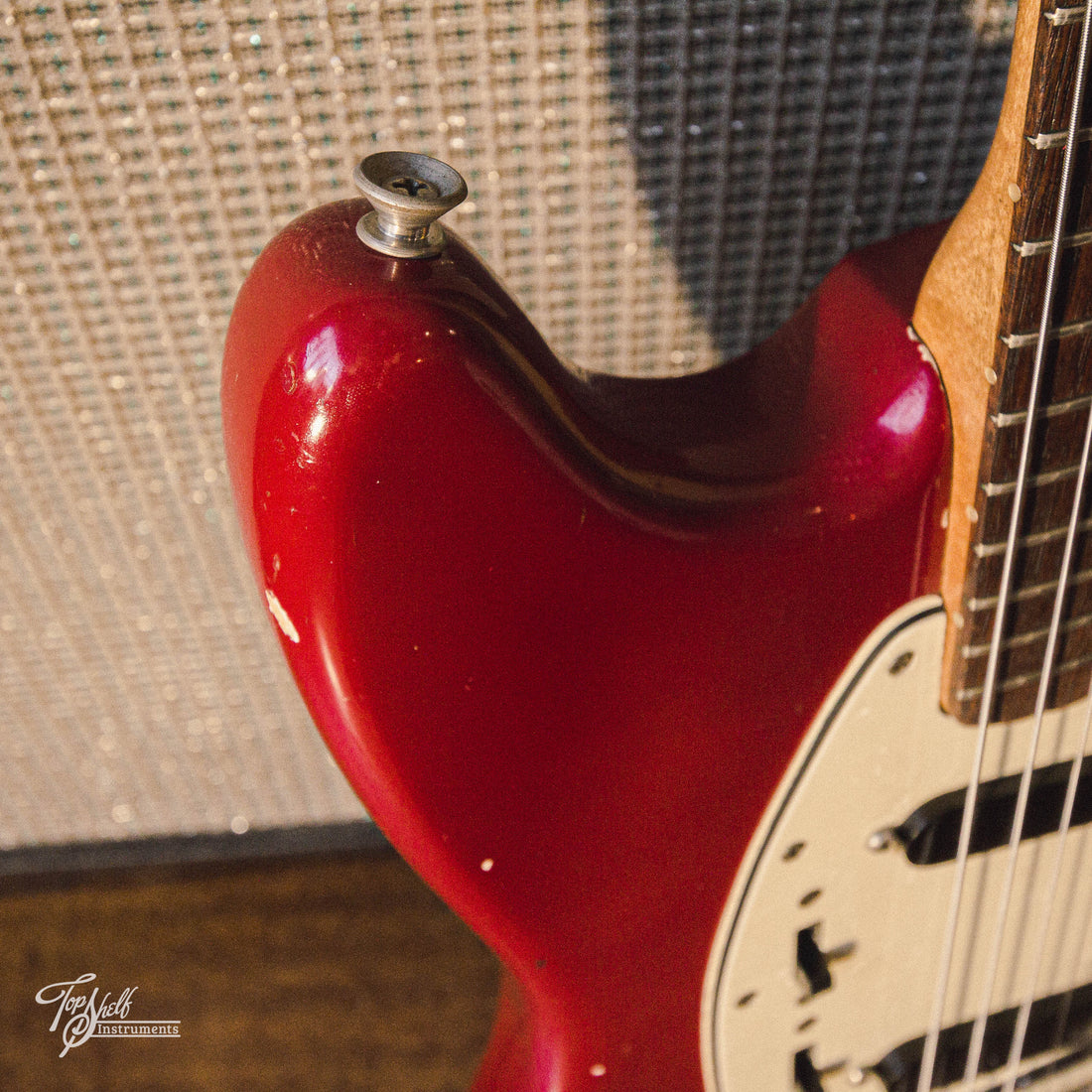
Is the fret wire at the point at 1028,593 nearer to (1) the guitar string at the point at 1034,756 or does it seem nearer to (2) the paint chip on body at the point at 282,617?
(1) the guitar string at the point at 1034,756

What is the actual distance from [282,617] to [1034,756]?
0.96 feet

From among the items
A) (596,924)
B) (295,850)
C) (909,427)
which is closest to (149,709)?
(295,850)

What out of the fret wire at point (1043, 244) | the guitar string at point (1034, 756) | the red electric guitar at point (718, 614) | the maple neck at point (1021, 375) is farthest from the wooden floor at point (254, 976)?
the fret wire at point (1043, 244)

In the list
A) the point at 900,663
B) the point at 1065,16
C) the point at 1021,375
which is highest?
the point at 1065,16

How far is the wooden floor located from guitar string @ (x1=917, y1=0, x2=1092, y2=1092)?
26 cm

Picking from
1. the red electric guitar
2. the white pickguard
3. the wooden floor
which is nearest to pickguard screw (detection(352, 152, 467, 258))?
the red electric guitar

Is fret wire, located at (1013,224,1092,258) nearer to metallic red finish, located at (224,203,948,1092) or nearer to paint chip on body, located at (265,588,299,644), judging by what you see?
metallic red finish, located at (224,203,948,1092)

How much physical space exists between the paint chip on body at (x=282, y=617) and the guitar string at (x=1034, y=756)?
245 millimetres

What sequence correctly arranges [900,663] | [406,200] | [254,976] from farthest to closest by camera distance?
[254,976], [900,663], [406,200]

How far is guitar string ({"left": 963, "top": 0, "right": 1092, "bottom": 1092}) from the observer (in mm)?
280

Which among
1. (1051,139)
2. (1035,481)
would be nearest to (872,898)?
(1035,481)

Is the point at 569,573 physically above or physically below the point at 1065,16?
below

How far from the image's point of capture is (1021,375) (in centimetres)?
32

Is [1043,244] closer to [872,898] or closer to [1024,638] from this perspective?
[1024,638]
